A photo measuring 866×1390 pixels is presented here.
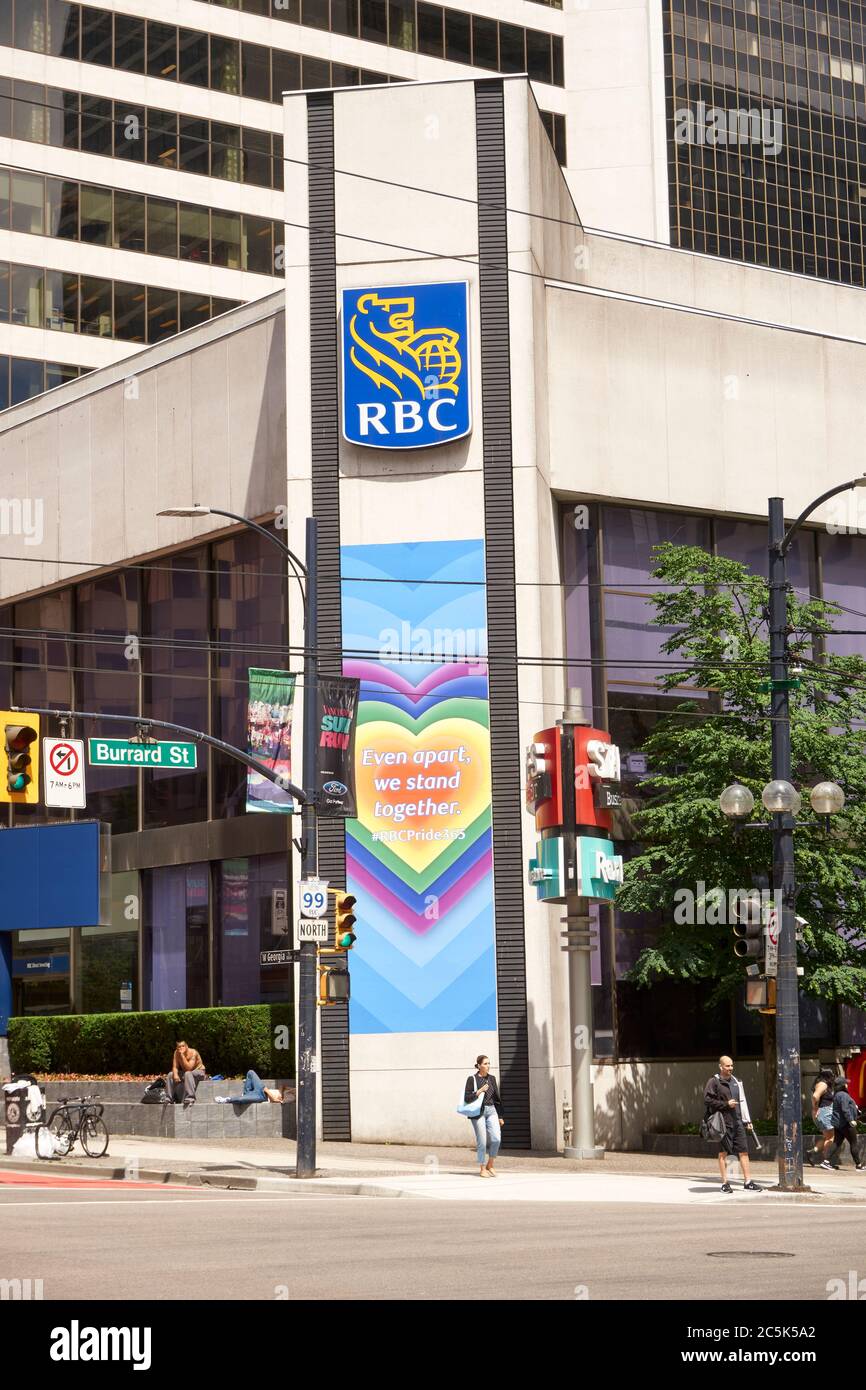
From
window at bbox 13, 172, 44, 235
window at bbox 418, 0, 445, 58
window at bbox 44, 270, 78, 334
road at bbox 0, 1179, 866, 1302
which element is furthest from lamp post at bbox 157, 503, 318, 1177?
window at bbox 418, 0, 445, 58

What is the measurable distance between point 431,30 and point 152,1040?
141 ft

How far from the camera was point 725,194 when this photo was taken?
280 feet

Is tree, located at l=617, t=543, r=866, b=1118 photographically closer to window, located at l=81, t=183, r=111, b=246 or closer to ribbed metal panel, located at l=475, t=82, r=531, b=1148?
ribbed metal panel, located at l=475, t=82, r=531, b=1148

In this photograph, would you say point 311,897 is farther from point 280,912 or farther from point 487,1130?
point 280,912

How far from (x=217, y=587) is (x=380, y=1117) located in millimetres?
12265

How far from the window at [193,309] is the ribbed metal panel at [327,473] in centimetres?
2625

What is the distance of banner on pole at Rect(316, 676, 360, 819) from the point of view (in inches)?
1079

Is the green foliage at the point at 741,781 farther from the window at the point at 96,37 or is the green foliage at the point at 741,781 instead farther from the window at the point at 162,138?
the window at the point at 96,37

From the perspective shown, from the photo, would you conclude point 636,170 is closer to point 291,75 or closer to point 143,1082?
point 291,75

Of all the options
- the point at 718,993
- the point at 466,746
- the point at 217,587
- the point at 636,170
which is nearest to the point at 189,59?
the point at 636,170

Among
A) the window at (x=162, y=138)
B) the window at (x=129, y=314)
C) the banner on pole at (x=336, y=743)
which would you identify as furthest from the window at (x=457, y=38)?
the banner on pole at (x=336, y=743)

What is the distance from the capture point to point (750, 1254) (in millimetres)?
15336

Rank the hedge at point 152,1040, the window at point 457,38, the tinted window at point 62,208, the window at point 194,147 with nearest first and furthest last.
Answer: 1. the hedge at point 152,1040
2. the tinted window at point 62,208
3. the window at point 194,147
4. the window at point 457,38

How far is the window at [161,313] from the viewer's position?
201 feet
